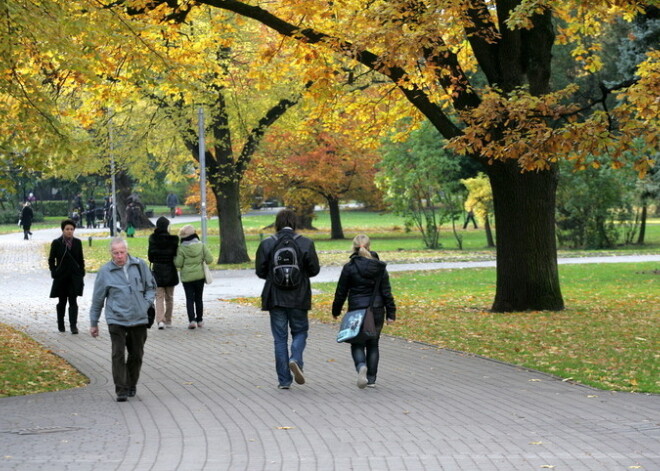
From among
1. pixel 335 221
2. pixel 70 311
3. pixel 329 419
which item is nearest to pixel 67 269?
pixel 70 311

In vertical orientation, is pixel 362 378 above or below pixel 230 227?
below

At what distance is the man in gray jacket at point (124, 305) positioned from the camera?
1027 cm

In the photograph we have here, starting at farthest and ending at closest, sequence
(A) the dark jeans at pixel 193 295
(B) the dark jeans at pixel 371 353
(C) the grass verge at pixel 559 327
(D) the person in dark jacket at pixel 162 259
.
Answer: (A) the dark jeans at pixel 193 295 < (D) the person in dark jacket at pixel 162 259 < (C) the grass verge at pixel 559 327 < (B) the dark jeans at pixel 371 353

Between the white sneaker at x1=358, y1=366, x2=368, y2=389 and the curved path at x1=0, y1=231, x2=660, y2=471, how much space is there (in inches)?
3.0

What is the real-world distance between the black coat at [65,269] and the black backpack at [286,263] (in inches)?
266

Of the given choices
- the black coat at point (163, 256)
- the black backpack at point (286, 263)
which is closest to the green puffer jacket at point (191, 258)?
the black coat at point (163, 256)

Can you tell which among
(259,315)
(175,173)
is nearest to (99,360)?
(259,315)

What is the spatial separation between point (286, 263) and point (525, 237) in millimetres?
8237

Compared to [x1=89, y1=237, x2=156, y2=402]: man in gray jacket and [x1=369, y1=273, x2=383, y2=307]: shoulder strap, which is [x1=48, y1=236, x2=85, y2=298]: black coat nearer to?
[x1=89, y1=237, x2=156, y2=402]: man in gray jacket

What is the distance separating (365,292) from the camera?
1075 cm

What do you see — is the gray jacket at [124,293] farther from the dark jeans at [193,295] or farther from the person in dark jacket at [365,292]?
the dark jeans at [193,295]

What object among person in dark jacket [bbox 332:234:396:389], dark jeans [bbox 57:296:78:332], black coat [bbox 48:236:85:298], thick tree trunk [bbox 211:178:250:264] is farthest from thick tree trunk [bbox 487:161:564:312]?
thick tree trunk [bbox 211:178:250:264]

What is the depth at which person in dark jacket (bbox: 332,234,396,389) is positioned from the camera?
10695 mm

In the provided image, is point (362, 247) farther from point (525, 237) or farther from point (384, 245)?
point (384, 245)
